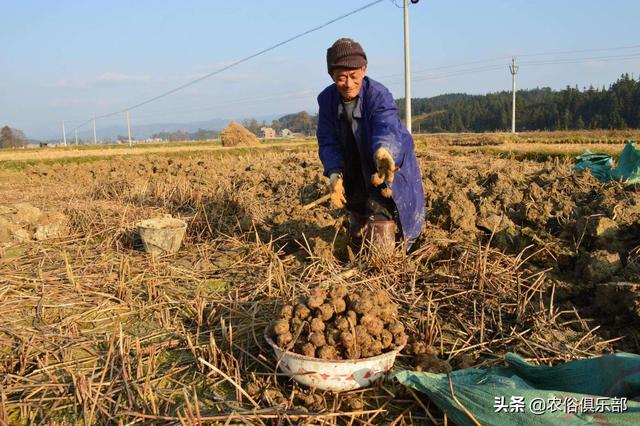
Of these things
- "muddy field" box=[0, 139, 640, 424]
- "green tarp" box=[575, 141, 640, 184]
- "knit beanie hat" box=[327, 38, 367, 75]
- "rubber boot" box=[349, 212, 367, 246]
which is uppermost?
"knit beanie hat" box=[327, 38, 367, 75]

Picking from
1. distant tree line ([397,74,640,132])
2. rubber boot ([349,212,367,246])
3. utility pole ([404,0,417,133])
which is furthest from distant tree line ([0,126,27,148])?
rubber boot ([349,212,367,246])

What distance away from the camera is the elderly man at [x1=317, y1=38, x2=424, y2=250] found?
3.48m

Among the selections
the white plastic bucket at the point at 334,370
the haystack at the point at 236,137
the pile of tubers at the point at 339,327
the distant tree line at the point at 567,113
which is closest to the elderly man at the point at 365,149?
the pile of tubers at the point at 339,327

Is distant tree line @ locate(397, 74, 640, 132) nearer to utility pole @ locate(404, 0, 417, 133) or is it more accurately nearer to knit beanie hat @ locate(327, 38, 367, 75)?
utility pole @ locate(404, 0, 417, 133)

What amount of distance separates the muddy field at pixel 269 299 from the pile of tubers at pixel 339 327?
0.69ft

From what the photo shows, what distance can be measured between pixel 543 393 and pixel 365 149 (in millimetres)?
2403

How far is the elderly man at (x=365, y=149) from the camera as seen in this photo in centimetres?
348

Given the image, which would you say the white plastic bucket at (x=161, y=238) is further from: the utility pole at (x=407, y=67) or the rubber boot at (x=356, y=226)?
the utility pole at (x=407, y=67)

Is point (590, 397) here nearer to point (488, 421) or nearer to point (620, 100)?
point (488, 421)

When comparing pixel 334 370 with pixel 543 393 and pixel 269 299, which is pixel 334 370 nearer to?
pixel 543 393

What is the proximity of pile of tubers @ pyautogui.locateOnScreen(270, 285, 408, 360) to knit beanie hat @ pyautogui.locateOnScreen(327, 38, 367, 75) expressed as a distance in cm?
181

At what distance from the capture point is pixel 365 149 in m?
3.87

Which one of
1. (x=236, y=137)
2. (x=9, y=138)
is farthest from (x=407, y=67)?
(x=9, y=138)

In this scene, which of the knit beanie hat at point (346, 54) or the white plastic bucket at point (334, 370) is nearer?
the white plastic bucket at point (334, 370)
